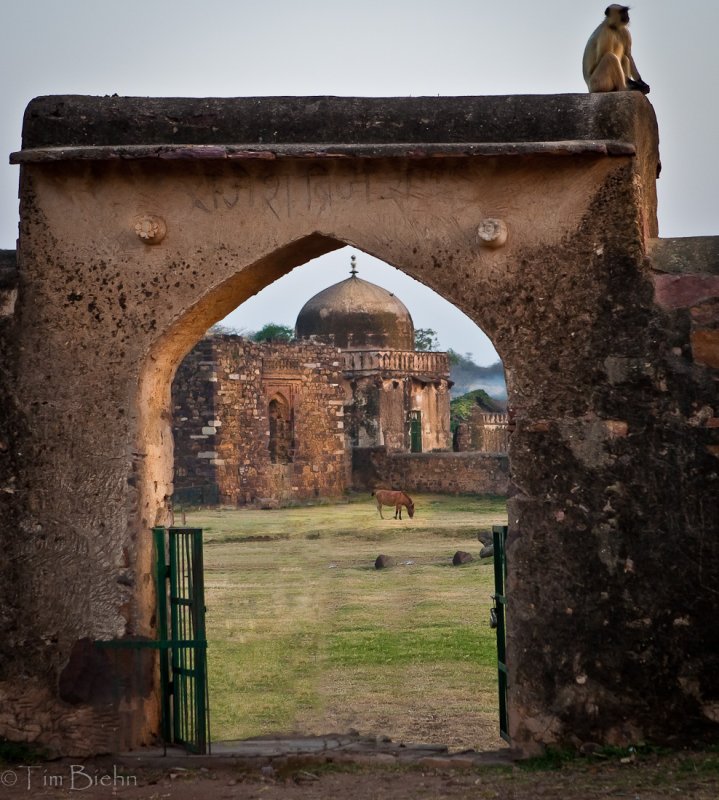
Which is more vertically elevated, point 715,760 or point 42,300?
point 42,300

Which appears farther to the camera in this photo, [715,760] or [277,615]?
[277,615]

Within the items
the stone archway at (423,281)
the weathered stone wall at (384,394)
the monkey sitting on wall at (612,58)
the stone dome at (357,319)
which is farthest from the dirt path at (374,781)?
the stone dome at (357,319)

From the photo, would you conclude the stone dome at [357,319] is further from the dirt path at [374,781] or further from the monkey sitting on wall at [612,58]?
the dirt path at [374,781]

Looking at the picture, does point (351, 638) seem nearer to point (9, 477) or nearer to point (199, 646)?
point (199, 646)

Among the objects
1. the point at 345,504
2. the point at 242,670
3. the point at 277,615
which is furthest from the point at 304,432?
the point at 242,670

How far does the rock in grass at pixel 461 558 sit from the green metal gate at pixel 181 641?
30.2 feet

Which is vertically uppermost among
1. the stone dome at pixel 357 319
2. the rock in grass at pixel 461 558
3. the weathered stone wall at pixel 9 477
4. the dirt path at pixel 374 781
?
the stone dome at pixel 357 319

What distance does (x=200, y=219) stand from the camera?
6270 mm

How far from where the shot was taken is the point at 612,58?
646cm

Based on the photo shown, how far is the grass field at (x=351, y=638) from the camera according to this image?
24.5ft

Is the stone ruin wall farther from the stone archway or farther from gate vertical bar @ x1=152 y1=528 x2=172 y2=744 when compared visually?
the stone archway

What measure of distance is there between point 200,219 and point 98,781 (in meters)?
2.65

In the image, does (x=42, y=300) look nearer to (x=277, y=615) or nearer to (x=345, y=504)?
(x=277, y=615)

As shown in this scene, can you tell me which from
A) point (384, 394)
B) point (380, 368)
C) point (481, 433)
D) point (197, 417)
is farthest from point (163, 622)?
point (481, 433)
